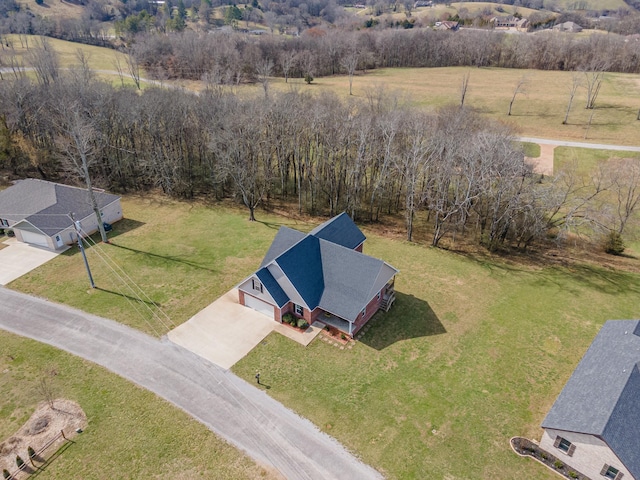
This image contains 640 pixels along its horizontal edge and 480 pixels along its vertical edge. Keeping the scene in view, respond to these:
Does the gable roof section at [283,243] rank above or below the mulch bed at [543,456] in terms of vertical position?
above

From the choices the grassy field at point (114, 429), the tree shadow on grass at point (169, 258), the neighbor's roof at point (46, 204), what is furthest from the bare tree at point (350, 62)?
the grassy field at point (114, 429)

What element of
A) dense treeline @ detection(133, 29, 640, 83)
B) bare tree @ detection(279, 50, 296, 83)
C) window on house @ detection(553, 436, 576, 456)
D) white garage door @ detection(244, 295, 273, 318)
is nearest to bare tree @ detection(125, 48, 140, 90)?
dense treeline @ detection(133, 29, 640, 83)

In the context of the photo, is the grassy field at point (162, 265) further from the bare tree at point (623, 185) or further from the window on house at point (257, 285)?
the bare tree at point (623, 185)

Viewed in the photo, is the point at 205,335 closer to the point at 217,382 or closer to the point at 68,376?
the point at 217,382

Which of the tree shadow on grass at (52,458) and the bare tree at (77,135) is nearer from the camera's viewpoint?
the tree shadow on grass at (52,458)

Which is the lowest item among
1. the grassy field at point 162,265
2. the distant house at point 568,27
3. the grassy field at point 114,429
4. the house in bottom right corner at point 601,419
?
the grassy field at point 114,429
